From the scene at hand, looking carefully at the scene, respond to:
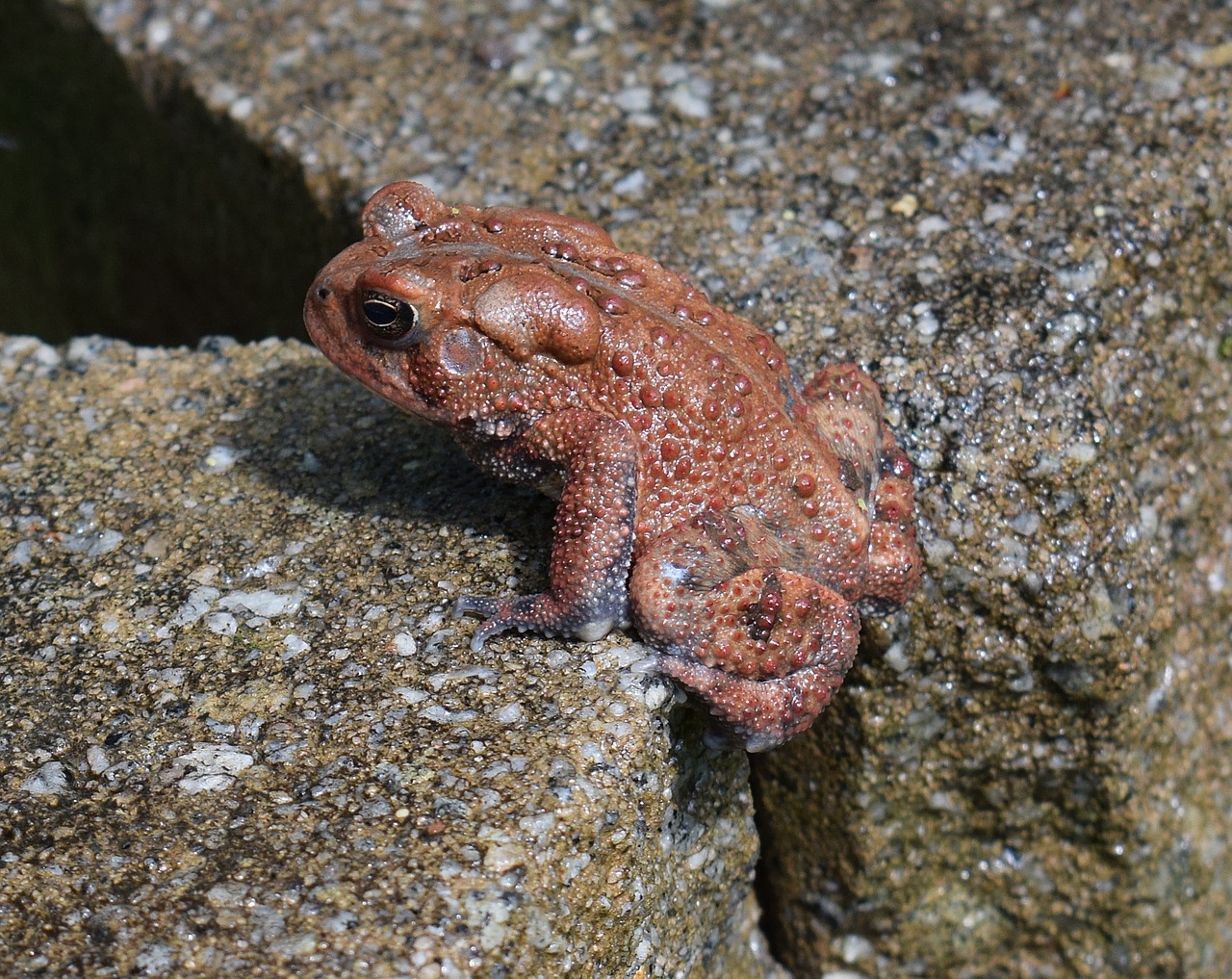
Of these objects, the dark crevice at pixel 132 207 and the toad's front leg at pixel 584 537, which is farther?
the dark crevice at pixel 132 207

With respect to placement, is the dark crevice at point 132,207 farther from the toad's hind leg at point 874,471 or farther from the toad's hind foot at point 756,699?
the toad's hind foot at point 756,699

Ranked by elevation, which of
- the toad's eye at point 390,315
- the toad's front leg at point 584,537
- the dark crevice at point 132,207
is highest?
the toad's eye at point 390,315

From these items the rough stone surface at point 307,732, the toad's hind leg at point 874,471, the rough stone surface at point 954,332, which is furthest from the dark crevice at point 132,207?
the toad's hind leg at point 874,471

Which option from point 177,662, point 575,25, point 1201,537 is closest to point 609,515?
point 177,662

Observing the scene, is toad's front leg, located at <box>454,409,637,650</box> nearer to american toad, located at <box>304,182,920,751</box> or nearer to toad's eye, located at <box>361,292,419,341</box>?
american toad, located at <box>304,182,920,751</box>

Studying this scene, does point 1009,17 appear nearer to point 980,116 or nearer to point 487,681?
point 980,116

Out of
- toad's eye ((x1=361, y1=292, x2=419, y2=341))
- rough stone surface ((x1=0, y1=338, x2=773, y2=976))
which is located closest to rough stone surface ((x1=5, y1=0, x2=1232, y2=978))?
rough stone surface ((x1=0, y1=338, x2=773, y2=976))

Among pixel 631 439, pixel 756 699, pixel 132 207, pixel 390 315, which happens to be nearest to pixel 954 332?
pixel 631 439
